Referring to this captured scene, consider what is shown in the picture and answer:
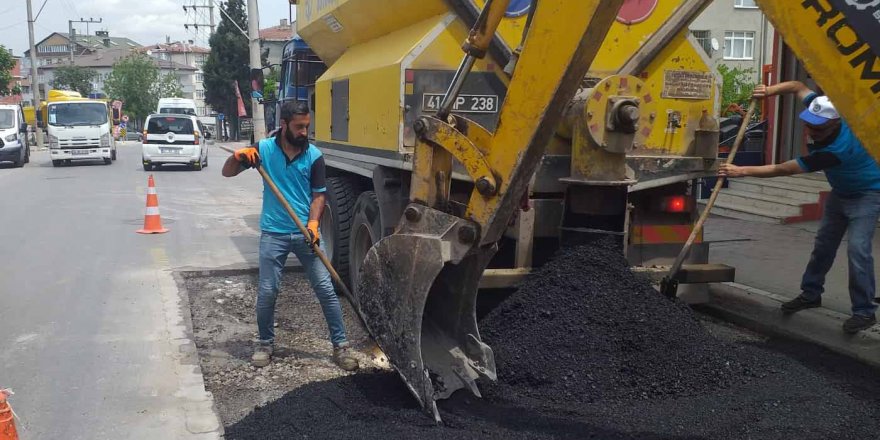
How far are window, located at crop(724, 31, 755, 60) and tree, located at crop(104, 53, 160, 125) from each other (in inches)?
2082

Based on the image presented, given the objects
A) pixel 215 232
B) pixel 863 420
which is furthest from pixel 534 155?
pixel 215 232

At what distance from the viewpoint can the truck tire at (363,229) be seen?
230 inches

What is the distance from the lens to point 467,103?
5113 mm

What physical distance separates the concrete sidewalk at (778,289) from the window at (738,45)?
30.7 meters

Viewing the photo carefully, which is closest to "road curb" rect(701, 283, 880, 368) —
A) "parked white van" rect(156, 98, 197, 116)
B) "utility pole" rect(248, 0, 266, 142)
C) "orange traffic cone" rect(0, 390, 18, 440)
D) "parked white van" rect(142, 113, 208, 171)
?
"orange traffic cone" rect(0, 390, 18, 440)

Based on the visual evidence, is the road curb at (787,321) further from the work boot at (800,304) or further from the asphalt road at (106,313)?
the asphalt road at (106,313)

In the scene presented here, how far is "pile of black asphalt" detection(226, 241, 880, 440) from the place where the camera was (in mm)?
3738

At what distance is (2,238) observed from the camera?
9.83 meters

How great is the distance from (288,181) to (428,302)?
1.37 m

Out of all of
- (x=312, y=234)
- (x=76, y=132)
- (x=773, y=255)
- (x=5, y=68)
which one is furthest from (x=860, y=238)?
(x=5, y=68)

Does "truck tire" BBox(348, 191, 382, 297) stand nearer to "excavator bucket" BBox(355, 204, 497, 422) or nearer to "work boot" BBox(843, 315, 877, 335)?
"excavator bucket" BBox(355, 204, 497, 422)

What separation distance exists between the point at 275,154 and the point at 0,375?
2.15m

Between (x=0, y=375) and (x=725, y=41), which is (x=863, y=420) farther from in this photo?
(x=725, y=41)

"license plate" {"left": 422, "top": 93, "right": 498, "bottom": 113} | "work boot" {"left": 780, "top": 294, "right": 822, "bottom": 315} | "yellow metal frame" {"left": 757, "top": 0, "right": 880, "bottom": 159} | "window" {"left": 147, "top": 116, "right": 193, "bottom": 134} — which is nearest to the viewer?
"yellow metal frame" {"left": 757, "top": 0, "right": 880, "bottom": 159}
